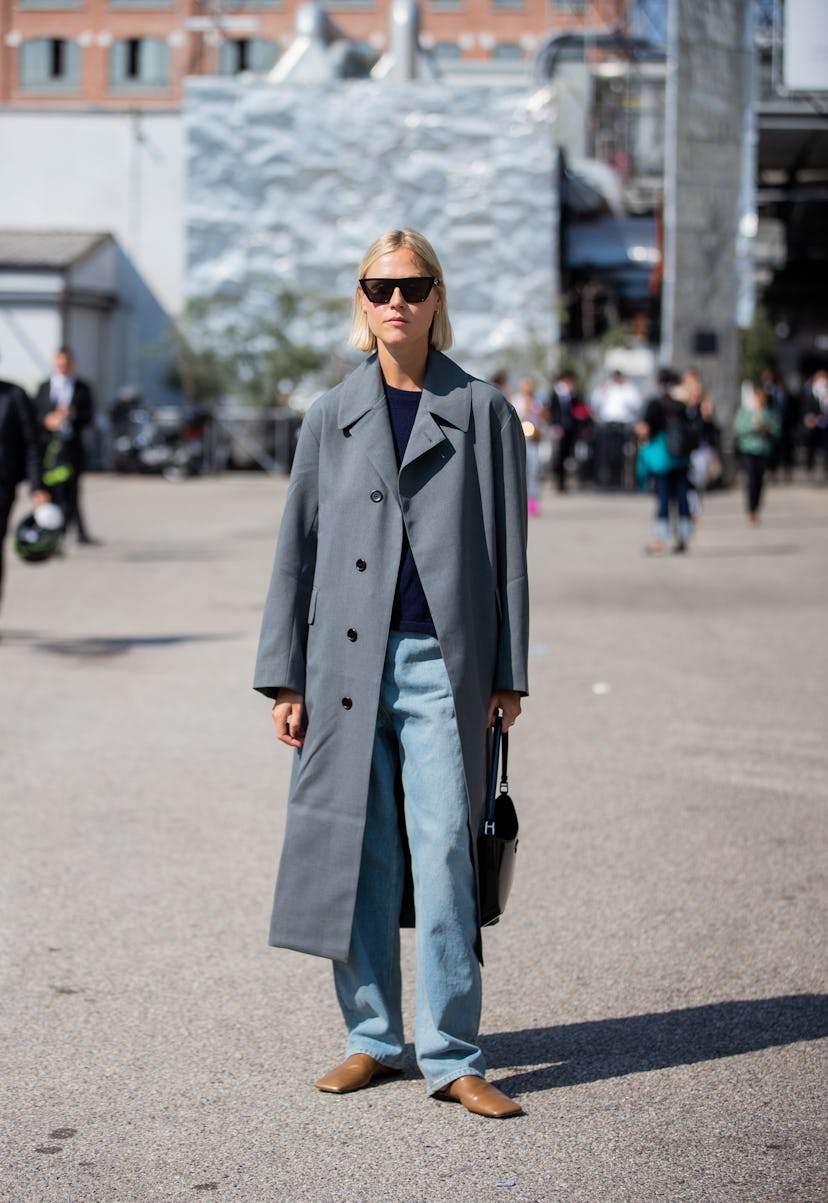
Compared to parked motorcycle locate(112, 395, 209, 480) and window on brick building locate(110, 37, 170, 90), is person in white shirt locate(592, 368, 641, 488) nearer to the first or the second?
parked motorcycle locate(112, 395, 209, 480)

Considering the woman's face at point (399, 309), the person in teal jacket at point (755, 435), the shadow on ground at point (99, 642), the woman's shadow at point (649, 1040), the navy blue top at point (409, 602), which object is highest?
the person in teal jacket at point (755, 435)

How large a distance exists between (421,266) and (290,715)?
1.09 m

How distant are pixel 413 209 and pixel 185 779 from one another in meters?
30.4

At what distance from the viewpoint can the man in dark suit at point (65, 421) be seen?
1730 cm

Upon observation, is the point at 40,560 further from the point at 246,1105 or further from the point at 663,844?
the point at 246,1105

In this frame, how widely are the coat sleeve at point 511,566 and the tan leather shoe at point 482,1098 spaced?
904 millimetres

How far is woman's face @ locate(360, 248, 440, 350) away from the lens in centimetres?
424

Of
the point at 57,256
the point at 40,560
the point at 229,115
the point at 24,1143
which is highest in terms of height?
the point at 229,115

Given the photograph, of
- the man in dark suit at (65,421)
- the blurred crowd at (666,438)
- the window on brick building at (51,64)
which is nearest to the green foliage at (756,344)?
the blurred crowd at (666,438)

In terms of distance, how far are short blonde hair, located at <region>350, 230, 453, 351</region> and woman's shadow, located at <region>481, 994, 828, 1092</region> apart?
178 centimetres

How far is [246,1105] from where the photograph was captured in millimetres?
4234

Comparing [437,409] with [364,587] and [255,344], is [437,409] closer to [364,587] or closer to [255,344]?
[364,587]

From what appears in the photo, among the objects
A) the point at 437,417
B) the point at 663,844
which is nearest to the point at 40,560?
the point at 663,844

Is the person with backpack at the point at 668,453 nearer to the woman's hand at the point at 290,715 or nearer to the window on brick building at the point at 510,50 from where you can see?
the woman's hand at the point at 290,715
